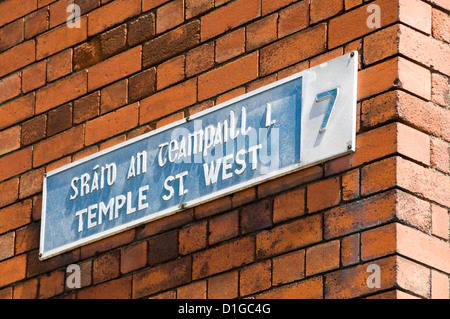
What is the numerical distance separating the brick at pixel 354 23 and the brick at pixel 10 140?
1.63 metres

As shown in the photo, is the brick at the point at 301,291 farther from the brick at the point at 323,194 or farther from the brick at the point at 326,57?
the brick at the point at 326,57

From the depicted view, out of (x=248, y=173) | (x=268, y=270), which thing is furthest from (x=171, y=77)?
(x=268, y=270)

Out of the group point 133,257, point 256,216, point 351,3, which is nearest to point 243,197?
point 256,216

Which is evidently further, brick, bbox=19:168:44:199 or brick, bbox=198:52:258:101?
brick, bbox=19:168:44:199

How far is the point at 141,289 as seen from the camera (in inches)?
170

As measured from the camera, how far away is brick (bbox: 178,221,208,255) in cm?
419

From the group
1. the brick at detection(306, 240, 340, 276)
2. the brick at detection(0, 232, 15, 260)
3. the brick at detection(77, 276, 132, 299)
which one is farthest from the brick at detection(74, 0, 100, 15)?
the brick at detection(306, 240, 340, 276)

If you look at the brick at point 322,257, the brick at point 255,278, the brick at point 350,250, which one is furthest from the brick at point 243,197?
the brick at point 350,250

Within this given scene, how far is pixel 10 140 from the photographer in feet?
16.7

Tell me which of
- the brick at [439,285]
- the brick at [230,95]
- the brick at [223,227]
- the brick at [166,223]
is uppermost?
the brick at [230,95]

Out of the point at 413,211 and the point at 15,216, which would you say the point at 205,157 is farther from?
the point at 15,216

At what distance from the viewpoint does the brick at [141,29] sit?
468 cm

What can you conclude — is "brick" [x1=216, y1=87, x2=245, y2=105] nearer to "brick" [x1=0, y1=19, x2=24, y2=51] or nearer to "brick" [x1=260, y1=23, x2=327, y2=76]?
"brick" [x1=260, y1=23, x2=327, y2=76]

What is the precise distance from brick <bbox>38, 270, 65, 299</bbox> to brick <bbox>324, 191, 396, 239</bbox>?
4.16 feet
